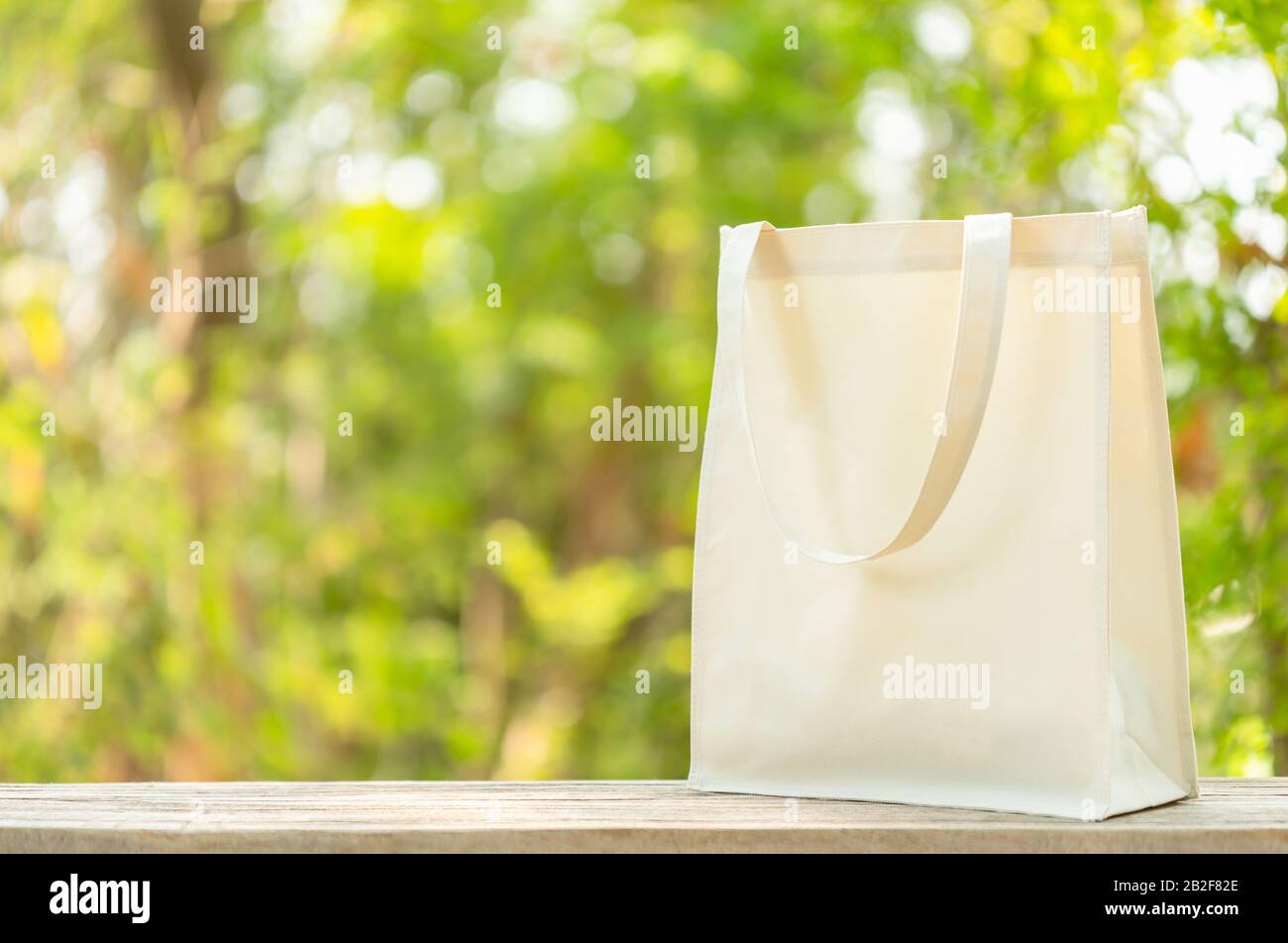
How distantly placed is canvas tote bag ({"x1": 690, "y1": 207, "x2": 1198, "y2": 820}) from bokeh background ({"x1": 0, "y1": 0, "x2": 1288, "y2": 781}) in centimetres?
74

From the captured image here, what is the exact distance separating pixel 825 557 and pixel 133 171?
2.78m

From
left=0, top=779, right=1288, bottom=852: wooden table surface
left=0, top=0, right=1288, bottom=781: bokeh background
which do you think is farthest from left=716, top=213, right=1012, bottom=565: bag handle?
left=0, top=0, right=1288, bottom=781: bokeh background

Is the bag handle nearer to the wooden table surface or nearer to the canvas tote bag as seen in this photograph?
the canvas tote bag

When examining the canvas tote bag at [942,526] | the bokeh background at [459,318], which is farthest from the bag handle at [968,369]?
the bokeh background at [459,318]

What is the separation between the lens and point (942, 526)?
33.0 inches

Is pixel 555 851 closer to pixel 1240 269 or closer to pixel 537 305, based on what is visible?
pixel 1240 269

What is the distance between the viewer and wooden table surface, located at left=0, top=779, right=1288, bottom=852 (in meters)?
0.77

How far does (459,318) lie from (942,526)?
129 inches

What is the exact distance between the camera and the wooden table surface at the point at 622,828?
0.77 metres

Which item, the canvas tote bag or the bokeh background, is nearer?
the canvas tote bag

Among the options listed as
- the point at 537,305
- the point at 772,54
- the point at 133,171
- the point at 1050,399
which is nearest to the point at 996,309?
the point at 1050,399
